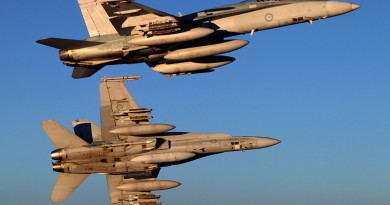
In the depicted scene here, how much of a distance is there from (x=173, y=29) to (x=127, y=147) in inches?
388

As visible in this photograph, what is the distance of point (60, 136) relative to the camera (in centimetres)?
4584

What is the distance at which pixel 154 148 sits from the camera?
4516 cm

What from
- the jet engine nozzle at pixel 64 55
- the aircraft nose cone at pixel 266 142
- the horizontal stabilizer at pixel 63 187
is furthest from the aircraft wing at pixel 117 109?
the aircraft nose cone at pixel 266 142

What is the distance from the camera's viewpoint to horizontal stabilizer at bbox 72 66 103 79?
141ft

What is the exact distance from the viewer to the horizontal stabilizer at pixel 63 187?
46094 mm

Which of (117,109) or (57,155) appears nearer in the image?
(57,155)

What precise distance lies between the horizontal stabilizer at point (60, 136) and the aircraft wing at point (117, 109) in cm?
191

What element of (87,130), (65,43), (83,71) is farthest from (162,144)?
(65,43)

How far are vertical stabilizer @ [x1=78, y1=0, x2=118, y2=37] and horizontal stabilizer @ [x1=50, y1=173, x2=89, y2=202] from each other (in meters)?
10.5

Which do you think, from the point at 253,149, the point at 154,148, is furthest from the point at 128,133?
the point at 253,149

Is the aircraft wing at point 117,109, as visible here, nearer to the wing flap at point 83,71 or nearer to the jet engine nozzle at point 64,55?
the wing flap at point 83,71

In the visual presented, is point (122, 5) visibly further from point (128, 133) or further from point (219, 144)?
point (219, 144)

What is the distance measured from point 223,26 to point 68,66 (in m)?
10.5

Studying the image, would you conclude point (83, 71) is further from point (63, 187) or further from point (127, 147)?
point (63, 187)
